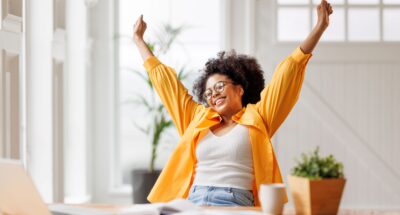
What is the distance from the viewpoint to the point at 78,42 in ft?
13.7

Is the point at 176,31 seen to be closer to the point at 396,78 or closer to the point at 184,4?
the point at 184,4

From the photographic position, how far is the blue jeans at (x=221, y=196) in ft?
7.12

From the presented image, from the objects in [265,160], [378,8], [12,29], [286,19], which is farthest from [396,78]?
[12,29]

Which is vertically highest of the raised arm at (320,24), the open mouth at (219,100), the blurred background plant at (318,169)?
the raised arm at (320,24)

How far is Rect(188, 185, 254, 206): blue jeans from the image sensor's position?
2.17m

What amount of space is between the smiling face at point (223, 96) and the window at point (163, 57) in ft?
6.82

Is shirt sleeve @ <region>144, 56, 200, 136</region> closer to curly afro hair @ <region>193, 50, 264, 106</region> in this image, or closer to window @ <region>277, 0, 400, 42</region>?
curly afro hair @ <region>193, 50, 264, 106</region>

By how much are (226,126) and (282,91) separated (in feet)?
0.86

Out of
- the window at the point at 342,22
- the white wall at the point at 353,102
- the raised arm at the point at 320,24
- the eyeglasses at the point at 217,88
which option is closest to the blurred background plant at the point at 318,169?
the raised arm at the point at 320,24

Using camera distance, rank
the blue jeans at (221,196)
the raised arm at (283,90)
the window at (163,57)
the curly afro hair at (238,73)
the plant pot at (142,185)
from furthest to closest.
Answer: the window at (163,57), the plant pot at (142,185), the curly afro hair at (238,73), the raised arm at (283,90), the blue jeans at (221,196)

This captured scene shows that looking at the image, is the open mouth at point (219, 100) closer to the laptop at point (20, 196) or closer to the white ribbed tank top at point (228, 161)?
the white ribbed tank top at point (228, 161)

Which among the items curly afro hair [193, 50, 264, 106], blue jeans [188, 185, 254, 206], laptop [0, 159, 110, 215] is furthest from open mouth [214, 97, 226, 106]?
laptop [0, 159, 110, 215]

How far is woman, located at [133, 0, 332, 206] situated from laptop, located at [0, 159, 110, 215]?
0.68 meters

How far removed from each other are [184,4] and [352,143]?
1673 mm
